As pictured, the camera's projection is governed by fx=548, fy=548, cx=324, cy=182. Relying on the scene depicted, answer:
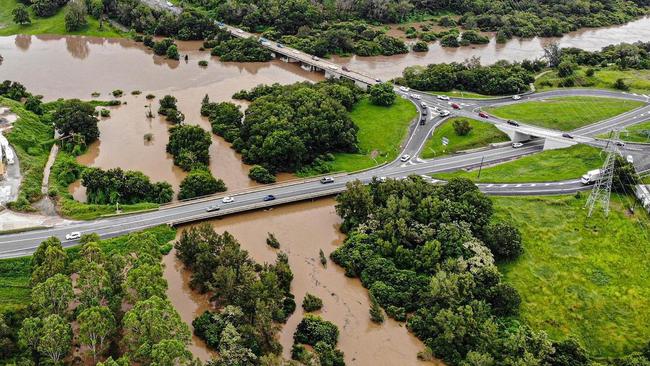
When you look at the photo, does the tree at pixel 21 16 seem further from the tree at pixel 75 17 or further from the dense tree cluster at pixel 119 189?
the dense tree cluster at pixel 119 189

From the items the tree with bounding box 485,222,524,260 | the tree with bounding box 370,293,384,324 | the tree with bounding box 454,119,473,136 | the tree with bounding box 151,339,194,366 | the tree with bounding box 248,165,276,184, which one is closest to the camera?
the tree with bounding box 151,339,194,366

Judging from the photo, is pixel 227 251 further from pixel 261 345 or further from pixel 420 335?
pixel 420 335

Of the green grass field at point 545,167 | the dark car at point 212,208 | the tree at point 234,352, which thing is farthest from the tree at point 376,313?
the green grass field at point 545,167

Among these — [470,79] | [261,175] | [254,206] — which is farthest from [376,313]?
[470,79]

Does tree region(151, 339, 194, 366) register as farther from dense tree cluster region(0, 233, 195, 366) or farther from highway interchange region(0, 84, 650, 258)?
highway interchange region(0, 84, 650, 258)

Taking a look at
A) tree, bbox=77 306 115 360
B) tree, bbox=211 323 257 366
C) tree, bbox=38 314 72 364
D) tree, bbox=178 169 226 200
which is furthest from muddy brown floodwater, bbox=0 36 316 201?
tree, bbox=211 323 257 366

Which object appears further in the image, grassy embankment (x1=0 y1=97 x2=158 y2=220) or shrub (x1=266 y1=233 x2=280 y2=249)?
grassy embankment (x1=0 y1=97 x2=158 y2=220)
